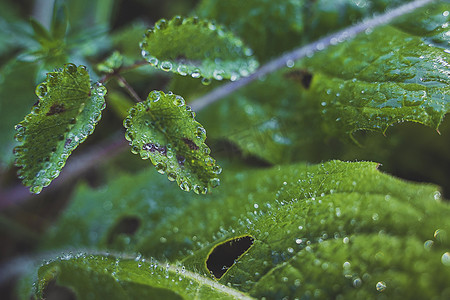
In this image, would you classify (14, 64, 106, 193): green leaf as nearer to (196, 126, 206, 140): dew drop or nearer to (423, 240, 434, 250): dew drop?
(196, 126, 206, 140): dew drop

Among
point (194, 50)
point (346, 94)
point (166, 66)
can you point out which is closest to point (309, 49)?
point (346, 94)

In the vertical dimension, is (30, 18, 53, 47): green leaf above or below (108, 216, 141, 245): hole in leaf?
above

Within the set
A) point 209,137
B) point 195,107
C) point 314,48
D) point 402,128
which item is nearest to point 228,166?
point 209,137

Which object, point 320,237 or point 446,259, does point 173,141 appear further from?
point 446,259

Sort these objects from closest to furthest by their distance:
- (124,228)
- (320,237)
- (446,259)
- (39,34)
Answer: (446,259) < (320,237) < (39,34) < (124,228)

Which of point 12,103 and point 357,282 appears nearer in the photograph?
point 357,282

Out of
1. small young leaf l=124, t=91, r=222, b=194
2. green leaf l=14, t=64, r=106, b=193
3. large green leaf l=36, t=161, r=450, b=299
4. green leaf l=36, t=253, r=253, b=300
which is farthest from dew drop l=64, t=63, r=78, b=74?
large green leaf l=36, t=161, r=450, b=299

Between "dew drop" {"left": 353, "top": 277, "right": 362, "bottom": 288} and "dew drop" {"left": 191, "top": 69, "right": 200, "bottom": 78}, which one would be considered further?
"dew drop" {"left": 191, "top": 69, "right": 200, "bottom": 78}

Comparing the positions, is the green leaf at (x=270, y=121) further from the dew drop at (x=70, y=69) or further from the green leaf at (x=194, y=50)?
the dew drop at (x=70, y=69)
